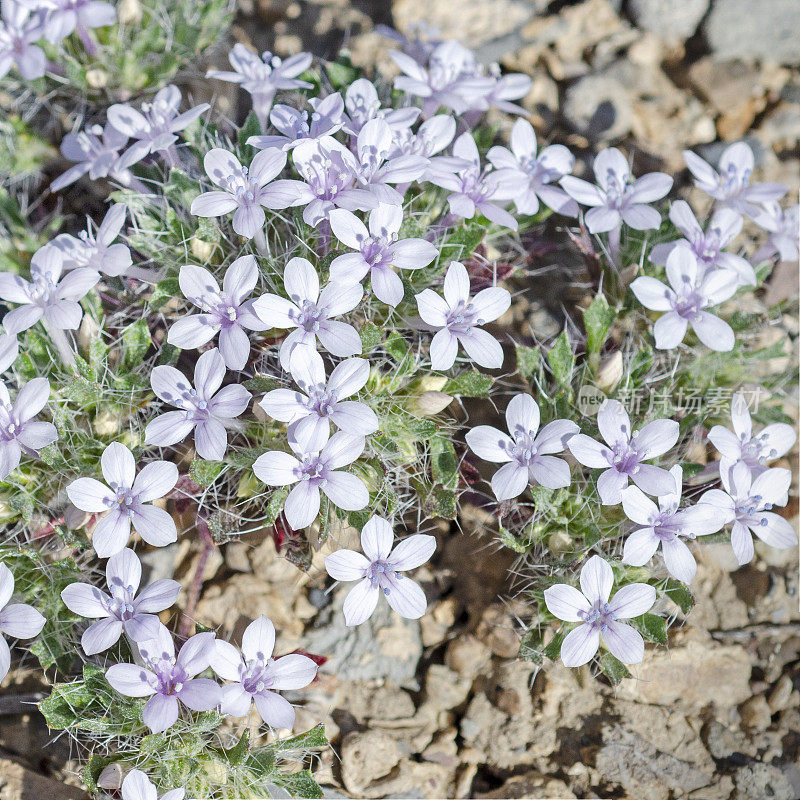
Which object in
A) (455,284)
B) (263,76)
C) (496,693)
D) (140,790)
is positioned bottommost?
(496,693)

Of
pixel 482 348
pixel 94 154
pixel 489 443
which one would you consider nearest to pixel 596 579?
pixel 489 443

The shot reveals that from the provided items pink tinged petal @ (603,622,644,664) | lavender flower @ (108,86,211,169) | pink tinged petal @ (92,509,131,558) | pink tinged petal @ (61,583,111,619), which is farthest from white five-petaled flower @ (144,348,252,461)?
pink tinged petal @ (603,622,644,664)

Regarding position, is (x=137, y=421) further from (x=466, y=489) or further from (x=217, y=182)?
(x=466, y=489)

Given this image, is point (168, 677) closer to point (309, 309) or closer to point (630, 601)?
point (309, 309)

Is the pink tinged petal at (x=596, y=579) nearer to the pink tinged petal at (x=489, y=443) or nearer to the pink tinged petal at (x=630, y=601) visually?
the pink tinged petal at (x=630, y=601)

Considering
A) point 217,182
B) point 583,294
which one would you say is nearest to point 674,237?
point 583,294
